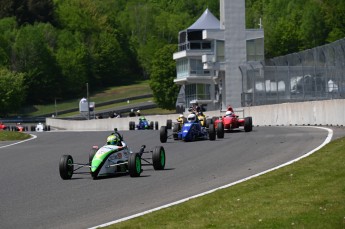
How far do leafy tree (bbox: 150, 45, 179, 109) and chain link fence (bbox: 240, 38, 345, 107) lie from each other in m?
66.4

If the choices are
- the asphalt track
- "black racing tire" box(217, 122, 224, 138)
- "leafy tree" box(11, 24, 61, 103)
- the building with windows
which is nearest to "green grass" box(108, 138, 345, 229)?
the asphalt track

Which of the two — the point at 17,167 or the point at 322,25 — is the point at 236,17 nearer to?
the point at 17,167

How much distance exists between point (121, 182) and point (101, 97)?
123 m

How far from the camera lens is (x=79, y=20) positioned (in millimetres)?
169500

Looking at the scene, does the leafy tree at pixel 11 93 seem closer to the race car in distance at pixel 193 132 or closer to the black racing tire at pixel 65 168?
the race car in distance at pixel 193 132

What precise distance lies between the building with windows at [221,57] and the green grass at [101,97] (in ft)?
104

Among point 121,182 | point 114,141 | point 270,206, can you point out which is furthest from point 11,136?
point 270,206

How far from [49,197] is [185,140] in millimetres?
15230

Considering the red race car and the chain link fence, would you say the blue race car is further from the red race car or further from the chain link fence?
the chain link fence

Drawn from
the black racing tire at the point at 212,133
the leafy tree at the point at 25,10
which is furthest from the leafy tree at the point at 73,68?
the black racing tire at the point at 212,133

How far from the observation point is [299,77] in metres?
42.4

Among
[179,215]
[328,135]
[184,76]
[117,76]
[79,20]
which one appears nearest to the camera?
[179,215]

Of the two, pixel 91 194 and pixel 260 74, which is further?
pixel 260 74

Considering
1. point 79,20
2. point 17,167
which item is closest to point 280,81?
point 17,167
